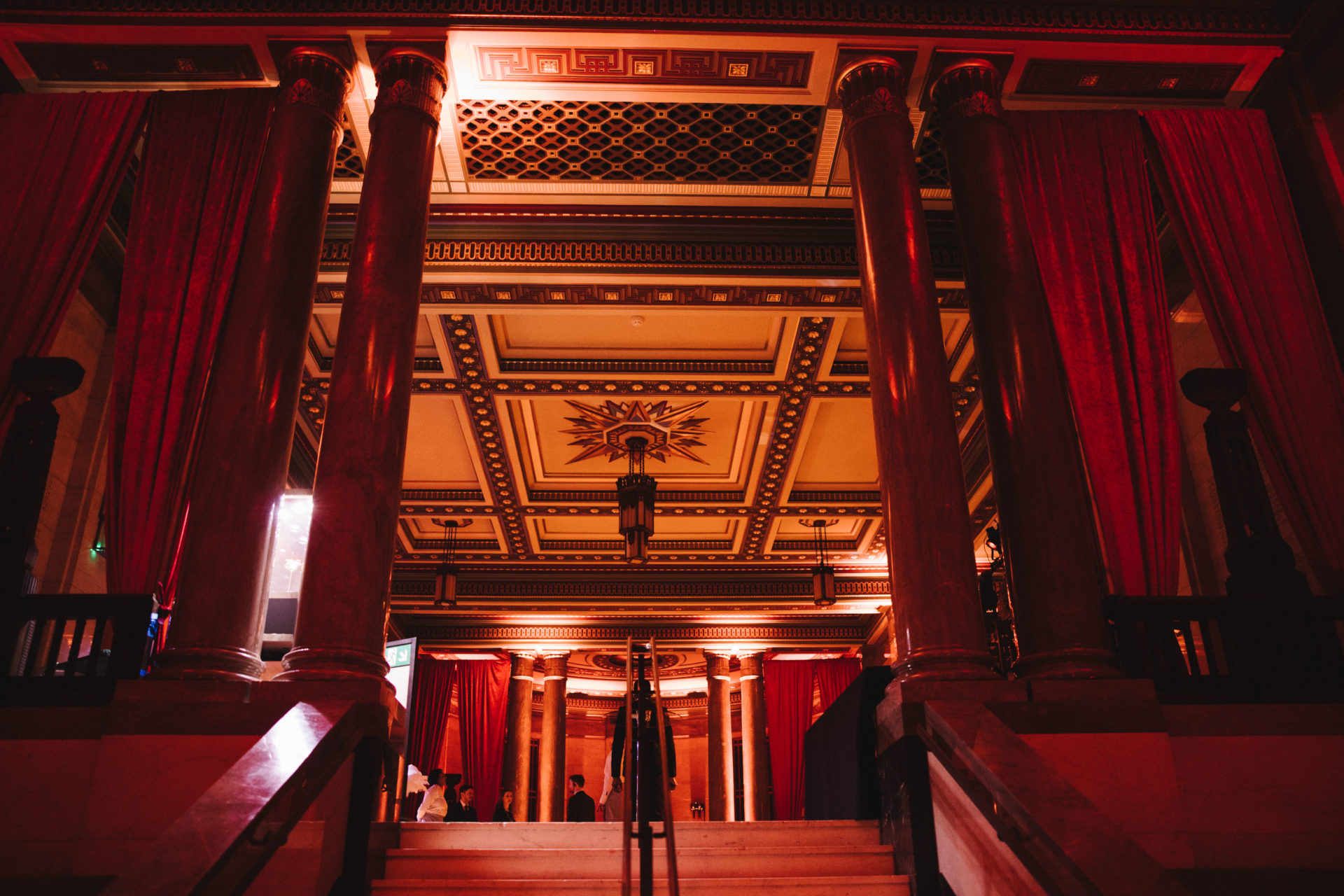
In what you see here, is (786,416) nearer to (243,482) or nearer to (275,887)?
(243,482)

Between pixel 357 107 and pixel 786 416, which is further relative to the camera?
pixel 786 416

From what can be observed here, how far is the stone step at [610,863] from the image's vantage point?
375 centimetres

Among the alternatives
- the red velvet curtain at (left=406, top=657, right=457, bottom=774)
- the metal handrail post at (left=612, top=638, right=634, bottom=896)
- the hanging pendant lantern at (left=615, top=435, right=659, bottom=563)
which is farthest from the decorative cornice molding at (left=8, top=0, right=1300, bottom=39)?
the red velvet curtain at (left=406, top=657, right=457, bottom=774)

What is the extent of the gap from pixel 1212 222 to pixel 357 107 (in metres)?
5.03

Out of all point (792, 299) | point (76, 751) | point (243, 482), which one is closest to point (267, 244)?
point (243, 482)

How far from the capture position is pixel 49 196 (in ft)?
16.6

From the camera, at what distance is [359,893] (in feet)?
11.6

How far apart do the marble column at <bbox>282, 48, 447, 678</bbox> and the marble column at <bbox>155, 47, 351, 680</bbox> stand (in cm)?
25

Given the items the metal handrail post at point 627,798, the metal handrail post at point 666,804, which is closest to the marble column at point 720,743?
the metal handrail post at point 627,798

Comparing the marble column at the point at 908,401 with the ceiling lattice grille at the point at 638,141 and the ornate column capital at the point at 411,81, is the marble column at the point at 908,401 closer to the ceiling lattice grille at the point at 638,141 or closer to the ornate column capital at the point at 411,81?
the ceiling lattice grille at the point at 638,141

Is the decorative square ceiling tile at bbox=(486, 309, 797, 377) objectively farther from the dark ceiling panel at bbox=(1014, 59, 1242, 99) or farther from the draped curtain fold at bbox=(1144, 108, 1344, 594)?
the draped curtain fold at bbox=(1144, 108, 1344, 594)

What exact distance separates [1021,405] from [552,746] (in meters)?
11.0

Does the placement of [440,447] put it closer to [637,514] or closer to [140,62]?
[637,514]

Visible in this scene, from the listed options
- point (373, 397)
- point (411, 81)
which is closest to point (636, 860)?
point (373, 397)
